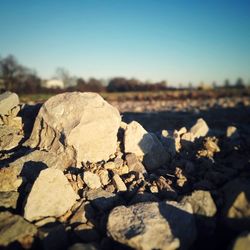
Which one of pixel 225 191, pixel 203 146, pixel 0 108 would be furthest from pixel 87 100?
pixel 225 191

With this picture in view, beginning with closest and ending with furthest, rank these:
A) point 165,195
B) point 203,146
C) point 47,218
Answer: point 47,218 < point 165,195 < point 203,146

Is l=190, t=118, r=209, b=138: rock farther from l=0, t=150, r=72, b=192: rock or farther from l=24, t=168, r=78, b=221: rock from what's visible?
l=24, t=168, r=78, b=221: rock

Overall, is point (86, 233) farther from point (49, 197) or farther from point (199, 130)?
point (199, 130)

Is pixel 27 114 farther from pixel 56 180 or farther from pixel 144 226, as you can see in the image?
pixel 144 226

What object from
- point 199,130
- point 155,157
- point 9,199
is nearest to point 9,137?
point 9,199

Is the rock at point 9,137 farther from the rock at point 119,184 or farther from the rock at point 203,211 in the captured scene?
the rock at point 203,211

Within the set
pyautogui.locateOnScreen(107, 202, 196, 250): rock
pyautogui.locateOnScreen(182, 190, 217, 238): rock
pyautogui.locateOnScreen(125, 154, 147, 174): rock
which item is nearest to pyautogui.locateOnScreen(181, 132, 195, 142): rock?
pyautogui.locateOnScreen(125, 154, 147, 174): rock

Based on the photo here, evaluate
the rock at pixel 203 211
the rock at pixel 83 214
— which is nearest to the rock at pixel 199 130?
the rock at pixel 203 211
